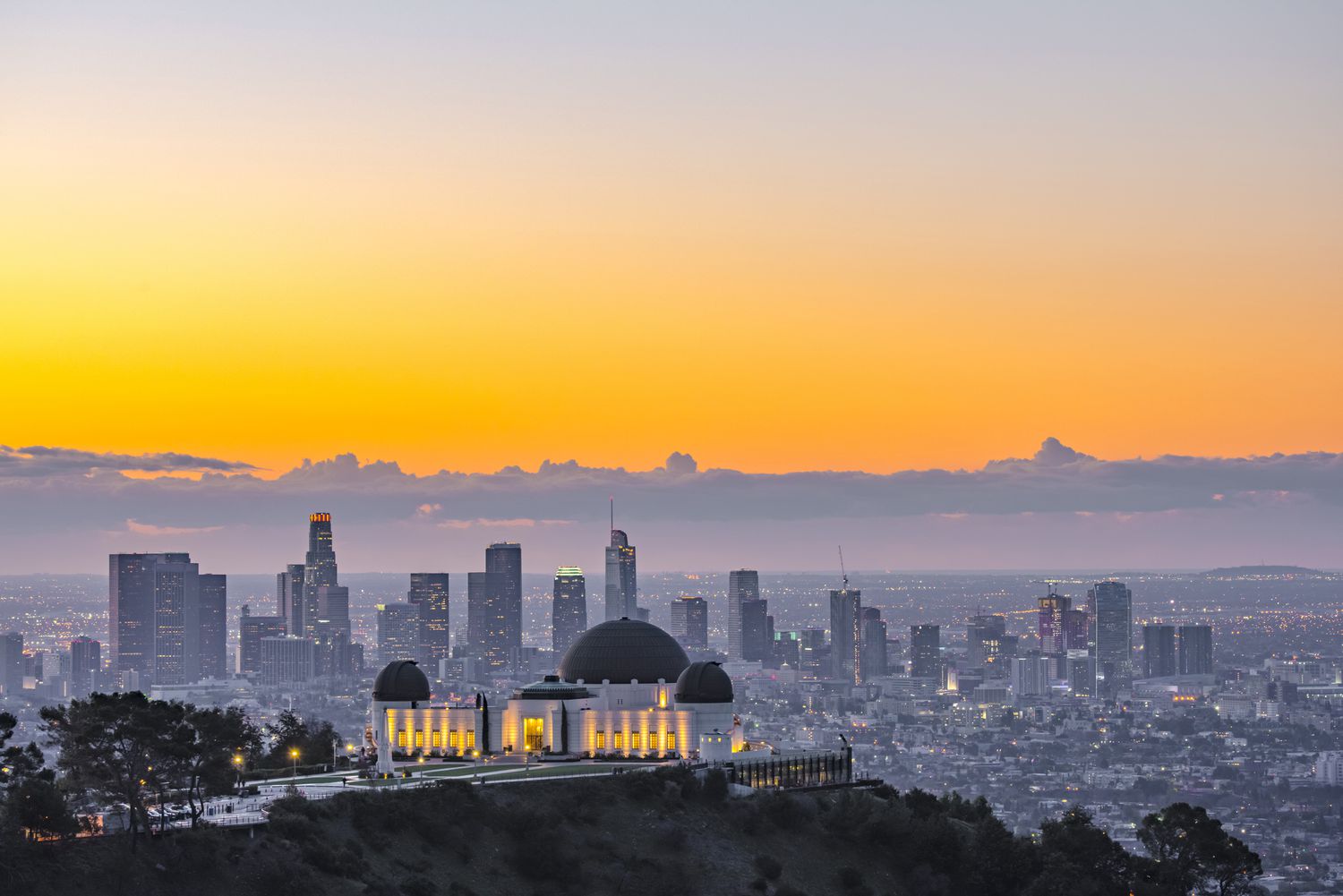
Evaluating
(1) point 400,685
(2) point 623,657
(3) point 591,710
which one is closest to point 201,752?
(3) point 591,710

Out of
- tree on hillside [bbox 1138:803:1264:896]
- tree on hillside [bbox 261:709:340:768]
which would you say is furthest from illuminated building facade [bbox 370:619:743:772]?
tree on hillside [bbox 1138:803:1264:896]

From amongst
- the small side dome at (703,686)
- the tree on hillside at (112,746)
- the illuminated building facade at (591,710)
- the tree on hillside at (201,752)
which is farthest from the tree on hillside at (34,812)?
the small side dome at (703,686)

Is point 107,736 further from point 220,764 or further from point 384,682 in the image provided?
point 384,682

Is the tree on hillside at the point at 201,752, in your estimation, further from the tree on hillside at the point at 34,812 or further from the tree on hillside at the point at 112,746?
the tree on hillside at the point at 34,812

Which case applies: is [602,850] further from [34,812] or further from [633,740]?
[34,812]

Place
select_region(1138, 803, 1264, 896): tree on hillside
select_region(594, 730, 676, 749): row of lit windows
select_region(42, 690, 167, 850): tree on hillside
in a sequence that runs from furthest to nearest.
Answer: select_region(594, 730, 676, 749): row of lit windows, select_region(1138, 803, 1264, 896): tree on hillside, select_region(42, 690, 167, 850): tree on hillside

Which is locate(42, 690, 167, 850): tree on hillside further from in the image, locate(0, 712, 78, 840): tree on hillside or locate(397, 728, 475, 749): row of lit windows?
locate(397, 728, 475, 749): row of lit windows
